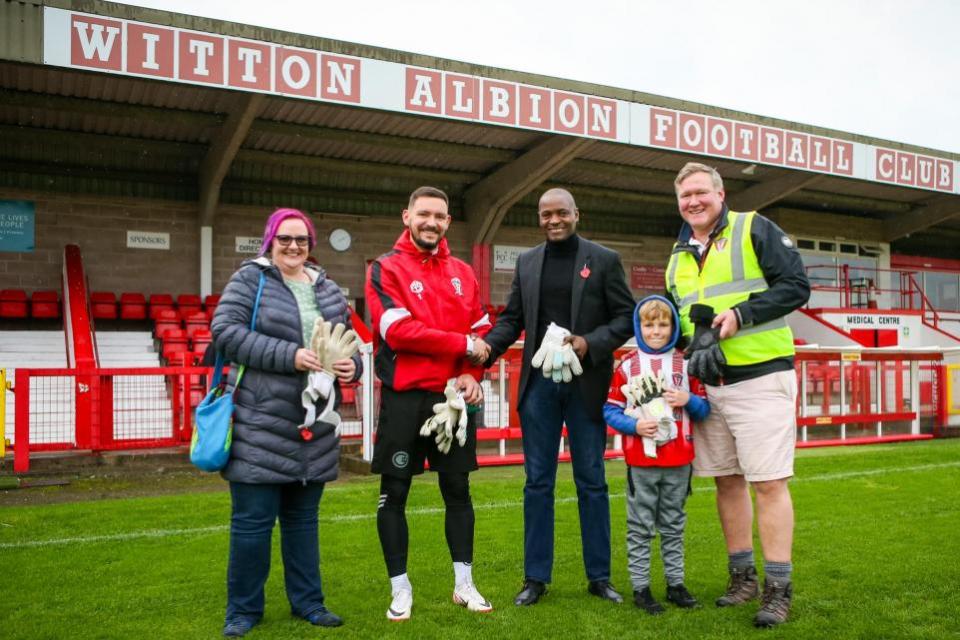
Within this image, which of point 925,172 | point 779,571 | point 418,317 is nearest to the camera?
point 779,571

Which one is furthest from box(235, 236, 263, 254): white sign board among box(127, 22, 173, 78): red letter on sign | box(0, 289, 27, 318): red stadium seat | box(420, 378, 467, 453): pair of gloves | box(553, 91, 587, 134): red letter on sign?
box(420, 378, 467, 453): pair of gloves

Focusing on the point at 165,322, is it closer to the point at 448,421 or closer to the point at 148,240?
the point at 148,240

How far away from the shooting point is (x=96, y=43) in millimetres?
10836

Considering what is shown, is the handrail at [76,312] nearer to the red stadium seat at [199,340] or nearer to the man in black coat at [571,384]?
the red stadium seat at [199,340]

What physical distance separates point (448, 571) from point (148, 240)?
42.2 ft

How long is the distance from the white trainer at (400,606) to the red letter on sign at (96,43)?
9374 millimetres

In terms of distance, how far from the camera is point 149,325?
14.9m

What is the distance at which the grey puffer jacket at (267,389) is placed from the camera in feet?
11.6

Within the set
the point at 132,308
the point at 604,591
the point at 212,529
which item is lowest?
the point at 212,529

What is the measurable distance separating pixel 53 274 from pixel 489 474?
10025 mm

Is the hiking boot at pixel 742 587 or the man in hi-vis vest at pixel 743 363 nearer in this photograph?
the man in hi-vis vest at pixel 743 363

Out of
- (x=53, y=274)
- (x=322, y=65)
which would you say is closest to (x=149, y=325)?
(x=53, y=274)

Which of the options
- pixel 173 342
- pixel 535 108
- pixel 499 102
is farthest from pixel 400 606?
pixel 535 108

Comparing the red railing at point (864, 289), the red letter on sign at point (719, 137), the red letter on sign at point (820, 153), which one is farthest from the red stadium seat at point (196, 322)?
the red railing at point (864, 289)
